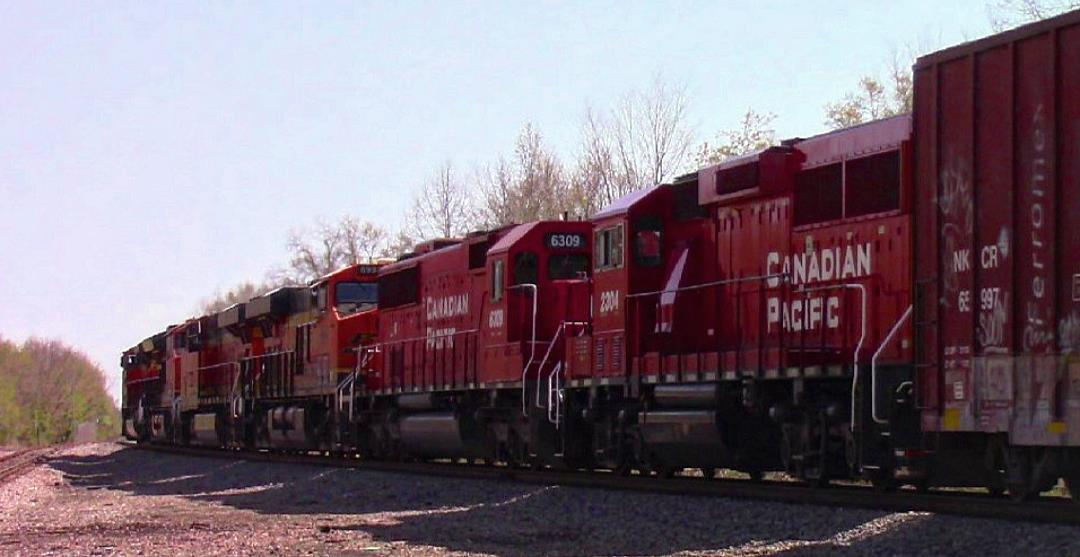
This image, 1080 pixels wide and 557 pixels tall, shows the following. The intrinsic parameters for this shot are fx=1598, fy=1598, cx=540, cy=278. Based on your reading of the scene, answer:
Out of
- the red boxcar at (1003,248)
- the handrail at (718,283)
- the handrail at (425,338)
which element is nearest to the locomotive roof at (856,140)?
the red boxcar at (1003,248)

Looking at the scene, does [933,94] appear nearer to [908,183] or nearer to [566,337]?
[908,183]

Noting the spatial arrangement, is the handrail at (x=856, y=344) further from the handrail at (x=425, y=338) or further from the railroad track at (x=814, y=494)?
the handrail at (x=425, y=338)

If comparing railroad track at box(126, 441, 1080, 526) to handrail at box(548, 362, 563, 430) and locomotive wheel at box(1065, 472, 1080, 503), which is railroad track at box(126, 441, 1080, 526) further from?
handrail at box(548, 362, 563, 430)

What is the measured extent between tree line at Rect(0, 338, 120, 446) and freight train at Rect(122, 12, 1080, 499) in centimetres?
8172

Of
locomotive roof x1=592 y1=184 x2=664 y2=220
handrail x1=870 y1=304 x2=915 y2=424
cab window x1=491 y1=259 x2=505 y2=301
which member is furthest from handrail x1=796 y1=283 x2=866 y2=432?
cab window x1=491 y1=259 x2=505 y2=301

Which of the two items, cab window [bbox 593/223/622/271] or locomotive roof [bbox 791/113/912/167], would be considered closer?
locomotive roof [bbox 791/113/912/167]

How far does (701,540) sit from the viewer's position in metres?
12.4

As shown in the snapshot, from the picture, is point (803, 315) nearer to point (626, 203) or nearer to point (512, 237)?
point (626, 203)

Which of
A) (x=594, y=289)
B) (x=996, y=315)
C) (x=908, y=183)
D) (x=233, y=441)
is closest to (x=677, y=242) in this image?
(x=594, y=289)

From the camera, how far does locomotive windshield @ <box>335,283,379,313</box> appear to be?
31.5m

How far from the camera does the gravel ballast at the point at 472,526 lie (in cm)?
1156

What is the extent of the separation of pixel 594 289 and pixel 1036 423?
29.3 ft

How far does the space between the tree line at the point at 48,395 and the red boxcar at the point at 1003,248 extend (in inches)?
3688

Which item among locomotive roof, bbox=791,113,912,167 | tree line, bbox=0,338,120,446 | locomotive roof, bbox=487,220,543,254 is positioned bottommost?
tree line, bbox=0,338,120,446
